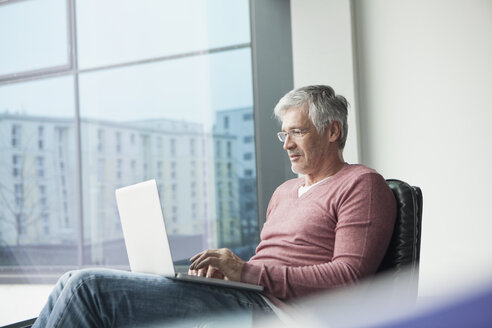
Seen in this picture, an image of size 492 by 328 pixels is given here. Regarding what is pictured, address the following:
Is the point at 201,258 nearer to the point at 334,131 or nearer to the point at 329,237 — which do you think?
the point at 329,237

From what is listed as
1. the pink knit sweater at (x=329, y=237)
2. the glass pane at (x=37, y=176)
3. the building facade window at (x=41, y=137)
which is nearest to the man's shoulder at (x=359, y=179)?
the pink knit sweater at (x=329, y=237)

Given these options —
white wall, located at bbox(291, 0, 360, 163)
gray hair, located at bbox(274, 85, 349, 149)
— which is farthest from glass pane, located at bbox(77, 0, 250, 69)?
gray hair, located at bbox(274, 85, 349, 149)

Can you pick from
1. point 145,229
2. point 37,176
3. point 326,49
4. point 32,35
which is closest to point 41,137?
point 37,176

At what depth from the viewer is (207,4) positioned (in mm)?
3152

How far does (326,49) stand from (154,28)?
1.70 m

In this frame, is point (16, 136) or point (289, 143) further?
point (16, 136)

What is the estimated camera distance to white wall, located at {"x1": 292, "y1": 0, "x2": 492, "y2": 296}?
2.24 meters

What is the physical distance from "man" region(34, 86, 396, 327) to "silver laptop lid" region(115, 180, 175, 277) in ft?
0.18

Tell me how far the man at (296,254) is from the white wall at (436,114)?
81 centimetres

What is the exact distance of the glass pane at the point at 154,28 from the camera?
3.03 metres

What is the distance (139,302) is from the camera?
125cm

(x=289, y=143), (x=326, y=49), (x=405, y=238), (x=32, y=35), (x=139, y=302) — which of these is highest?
(x=32, y=35)

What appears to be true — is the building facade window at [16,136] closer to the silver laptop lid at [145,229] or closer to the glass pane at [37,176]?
the glass pane at [37,176]

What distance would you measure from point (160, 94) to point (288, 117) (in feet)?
7.52
